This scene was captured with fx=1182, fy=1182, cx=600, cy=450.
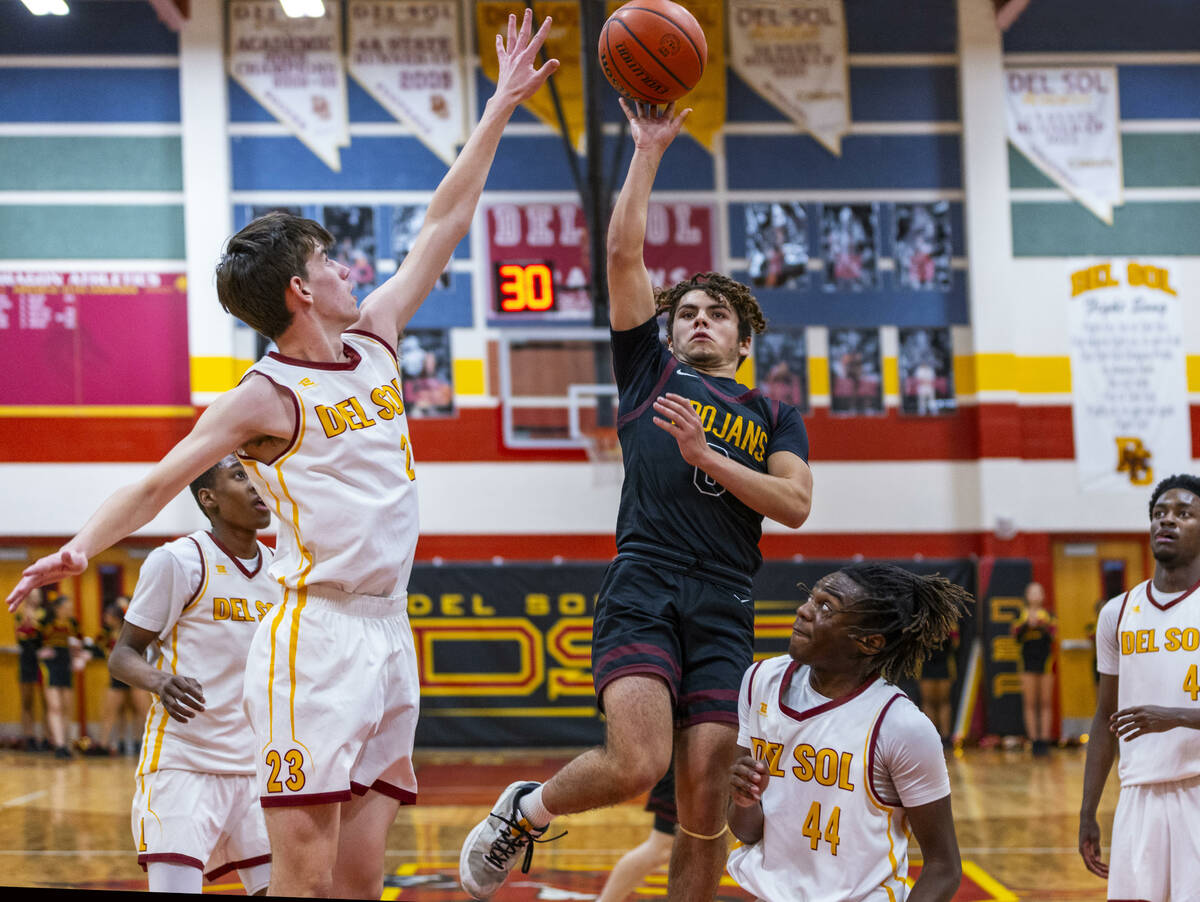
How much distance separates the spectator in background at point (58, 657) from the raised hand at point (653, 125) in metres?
9.50

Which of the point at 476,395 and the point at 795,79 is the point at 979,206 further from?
the point at 476,395

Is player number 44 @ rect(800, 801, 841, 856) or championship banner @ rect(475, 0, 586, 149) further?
championship banner @ rect(475, 0, 586, 149)

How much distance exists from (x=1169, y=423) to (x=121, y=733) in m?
11.2

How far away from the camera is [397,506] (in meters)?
2.73

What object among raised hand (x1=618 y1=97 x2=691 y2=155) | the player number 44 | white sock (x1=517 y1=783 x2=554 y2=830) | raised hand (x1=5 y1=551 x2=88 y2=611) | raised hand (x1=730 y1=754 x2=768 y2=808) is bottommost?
white sock (x1=517 y1=783 x2=554 y2=830)

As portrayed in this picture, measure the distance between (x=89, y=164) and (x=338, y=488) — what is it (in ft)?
35.7

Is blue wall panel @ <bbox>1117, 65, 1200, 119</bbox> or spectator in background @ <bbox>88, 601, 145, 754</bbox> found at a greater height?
blue wall panel @ <bbox>1117, 65, 1200, 119</bbox>

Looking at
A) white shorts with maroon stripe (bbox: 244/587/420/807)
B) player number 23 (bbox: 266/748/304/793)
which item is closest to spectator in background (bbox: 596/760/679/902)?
white shorts with maroon stripe (bbox: 244/587/420/807)

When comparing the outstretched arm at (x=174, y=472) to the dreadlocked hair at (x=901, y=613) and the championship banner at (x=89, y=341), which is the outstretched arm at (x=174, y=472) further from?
the championship banner at (x=89, y=341)

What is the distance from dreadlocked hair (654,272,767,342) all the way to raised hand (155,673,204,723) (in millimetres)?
1755

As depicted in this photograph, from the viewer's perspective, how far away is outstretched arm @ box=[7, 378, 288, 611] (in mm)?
2336

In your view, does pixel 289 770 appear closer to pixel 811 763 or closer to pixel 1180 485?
pixel 811 763

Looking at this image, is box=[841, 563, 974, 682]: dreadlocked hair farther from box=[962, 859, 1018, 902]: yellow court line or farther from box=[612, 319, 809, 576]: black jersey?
box=[962, 859, 1018, 902]: yellow court line

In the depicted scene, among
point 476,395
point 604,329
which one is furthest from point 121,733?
point 604,329
